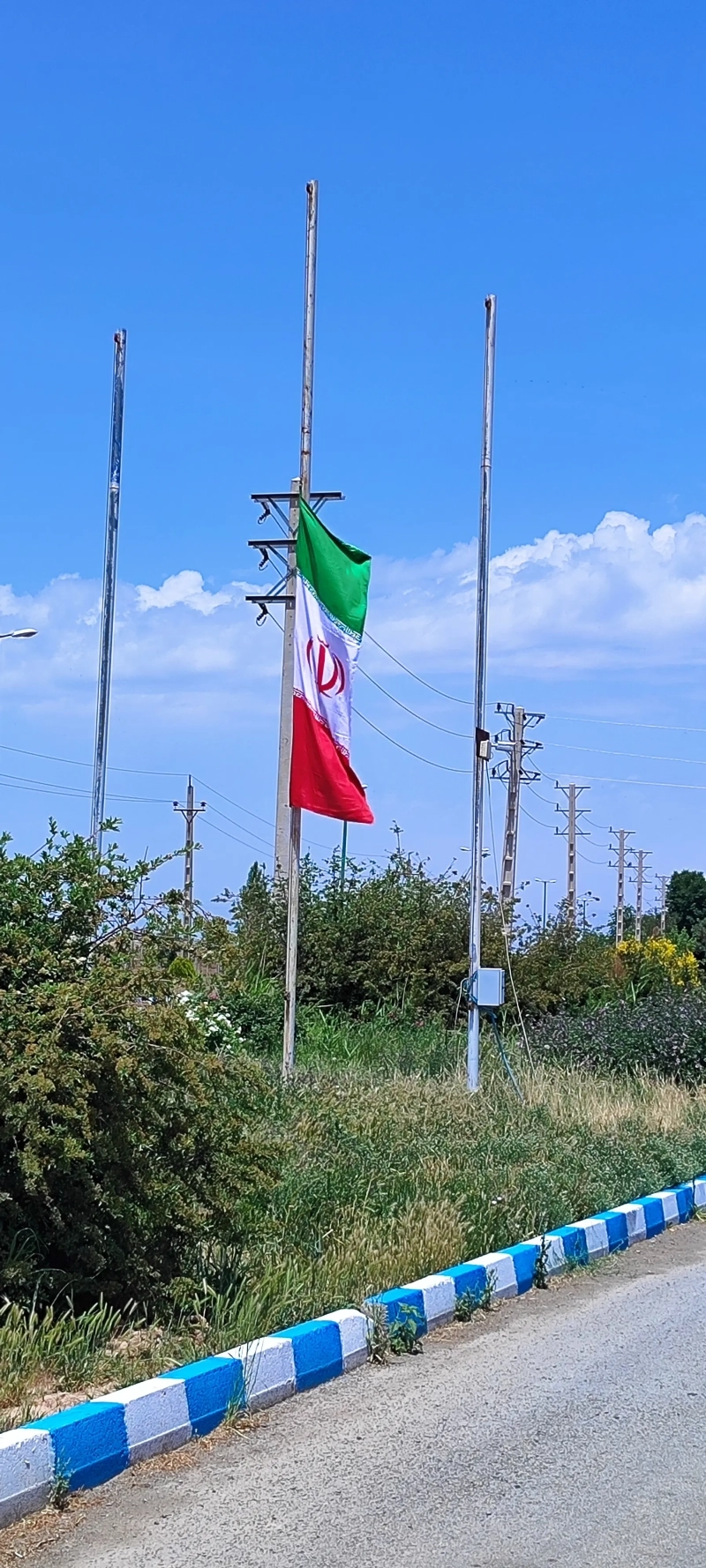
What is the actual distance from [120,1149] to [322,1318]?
124 centimetres

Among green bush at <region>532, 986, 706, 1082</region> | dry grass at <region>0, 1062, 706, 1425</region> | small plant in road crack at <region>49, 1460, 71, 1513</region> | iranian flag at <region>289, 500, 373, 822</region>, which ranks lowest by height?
small plant in road crack at <region>49, 1460, 71, 1513</region>

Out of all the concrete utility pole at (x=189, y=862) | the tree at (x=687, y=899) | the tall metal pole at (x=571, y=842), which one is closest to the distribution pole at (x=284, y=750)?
the concrete utility pole at (x=189, y=862)

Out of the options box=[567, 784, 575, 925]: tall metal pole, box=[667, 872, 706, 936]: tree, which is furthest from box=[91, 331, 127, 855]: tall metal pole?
box=[667, 872, 706, 936]: tree

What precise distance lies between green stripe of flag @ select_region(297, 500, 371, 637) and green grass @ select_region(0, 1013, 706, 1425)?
160 inches

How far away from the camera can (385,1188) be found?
8.79m

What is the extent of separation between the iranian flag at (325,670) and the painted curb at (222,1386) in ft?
16.9

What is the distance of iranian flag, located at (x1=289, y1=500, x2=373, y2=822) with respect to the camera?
13094mm

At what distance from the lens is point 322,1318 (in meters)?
6.84

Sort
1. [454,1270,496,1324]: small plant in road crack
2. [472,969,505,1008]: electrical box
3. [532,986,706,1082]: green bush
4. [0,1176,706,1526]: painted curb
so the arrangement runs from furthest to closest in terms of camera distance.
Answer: [532,986,706,1082]: green bush → [472,969,505,1008]: electrical box → [454,1270,496,1324]: small plant in road crack → [0,1176,706,1526]: painted curb

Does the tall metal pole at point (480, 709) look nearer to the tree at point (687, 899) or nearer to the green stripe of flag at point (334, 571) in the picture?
the green stripe of flag at point (334, 571)

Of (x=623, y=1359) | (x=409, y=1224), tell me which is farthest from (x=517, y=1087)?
(x=623, y=1359)

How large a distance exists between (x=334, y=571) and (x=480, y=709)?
202 centimetres

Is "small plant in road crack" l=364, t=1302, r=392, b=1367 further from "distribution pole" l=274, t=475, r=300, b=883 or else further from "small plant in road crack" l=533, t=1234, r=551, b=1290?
"distribution pole" l=274, t=475, r=300, b=883

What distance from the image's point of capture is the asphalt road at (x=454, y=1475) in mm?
4715
